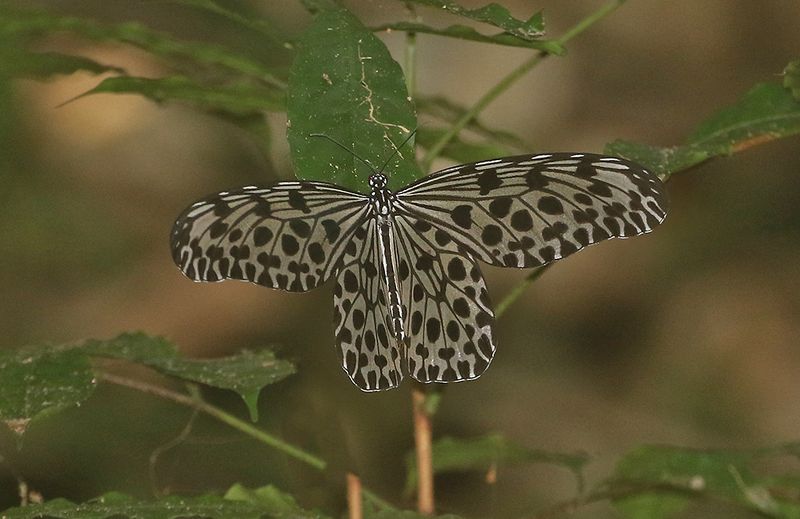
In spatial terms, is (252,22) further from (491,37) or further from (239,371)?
(239,371)

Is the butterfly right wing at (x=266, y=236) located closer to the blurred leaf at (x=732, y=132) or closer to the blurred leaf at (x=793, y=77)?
the blurred leaf at (x=732, y=132)

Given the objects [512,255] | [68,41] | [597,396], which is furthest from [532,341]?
[512,255]

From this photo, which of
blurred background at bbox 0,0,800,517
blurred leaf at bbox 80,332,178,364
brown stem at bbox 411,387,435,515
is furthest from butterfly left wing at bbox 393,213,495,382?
blurred background at bbox 0,0,800,517

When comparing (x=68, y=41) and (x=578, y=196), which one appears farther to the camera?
(x=68, y=41)

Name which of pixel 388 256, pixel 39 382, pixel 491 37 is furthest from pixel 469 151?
pixel 39 382

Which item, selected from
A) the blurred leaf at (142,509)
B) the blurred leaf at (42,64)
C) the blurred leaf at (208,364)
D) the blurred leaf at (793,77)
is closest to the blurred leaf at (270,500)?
the blurred leaf at (142,509)

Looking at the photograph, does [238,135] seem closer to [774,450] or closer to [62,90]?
[62,90]

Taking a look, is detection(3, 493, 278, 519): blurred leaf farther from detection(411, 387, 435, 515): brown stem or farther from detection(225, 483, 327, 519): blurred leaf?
detection(411, 387, 435, 515): brown stem
